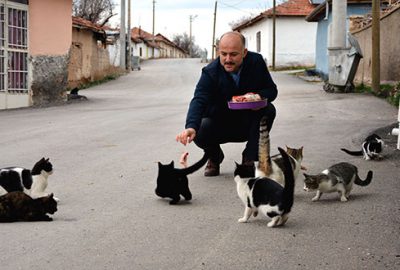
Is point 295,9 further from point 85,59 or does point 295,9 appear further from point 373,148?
point 373,148

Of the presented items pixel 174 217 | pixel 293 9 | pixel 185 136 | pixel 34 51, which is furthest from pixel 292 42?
pixel 174 217

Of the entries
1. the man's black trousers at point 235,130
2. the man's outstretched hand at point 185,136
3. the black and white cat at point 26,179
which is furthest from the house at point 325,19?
the black and white cat at point 26,179

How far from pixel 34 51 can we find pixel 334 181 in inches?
626

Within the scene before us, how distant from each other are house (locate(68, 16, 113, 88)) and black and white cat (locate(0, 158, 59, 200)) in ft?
76.7

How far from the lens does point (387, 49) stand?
73.0ft

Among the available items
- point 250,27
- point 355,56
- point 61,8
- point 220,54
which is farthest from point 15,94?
point 250,27

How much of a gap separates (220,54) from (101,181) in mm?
2191

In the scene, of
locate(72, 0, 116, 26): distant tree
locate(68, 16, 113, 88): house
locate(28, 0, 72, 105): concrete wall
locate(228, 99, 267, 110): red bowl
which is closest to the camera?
locate(228, 99, 267, 110): red bowl

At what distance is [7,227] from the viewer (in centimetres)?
557

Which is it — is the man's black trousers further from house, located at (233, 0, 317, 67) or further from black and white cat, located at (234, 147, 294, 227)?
house, located at (233, 0, 317, 67)

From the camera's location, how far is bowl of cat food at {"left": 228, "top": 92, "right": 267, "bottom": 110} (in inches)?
262

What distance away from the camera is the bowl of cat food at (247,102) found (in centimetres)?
664

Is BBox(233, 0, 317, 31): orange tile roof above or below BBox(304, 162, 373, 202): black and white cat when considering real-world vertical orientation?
above

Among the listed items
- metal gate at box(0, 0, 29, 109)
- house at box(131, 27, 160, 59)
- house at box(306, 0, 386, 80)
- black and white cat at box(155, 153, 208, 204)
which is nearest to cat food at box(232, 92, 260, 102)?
black and white cat at box(155, 153, 208, 204)
